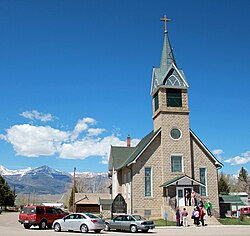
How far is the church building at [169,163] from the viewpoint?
130ft

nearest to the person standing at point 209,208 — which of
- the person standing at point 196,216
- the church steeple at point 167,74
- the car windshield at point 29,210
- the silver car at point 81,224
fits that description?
the person standing at point 196,216

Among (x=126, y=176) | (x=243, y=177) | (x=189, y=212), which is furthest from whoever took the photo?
(x=243, y=177)

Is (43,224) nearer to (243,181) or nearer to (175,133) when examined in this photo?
(175,133)

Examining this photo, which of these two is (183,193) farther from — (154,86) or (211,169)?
(154,86)

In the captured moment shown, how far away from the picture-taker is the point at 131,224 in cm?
2791

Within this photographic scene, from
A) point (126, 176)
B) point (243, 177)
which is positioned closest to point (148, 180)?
point (126, 176)

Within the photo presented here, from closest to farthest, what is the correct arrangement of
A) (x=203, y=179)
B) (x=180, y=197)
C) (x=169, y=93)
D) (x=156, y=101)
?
(x=180, y=197), (x=203, y=179), (x=169, y=93), (x=156, y=101)

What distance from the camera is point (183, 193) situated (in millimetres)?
39344

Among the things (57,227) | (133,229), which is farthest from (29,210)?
(133,229)

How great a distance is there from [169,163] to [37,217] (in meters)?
16.8

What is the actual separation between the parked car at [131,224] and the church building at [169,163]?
10495 mm

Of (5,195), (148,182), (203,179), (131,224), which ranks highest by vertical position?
(203,179)

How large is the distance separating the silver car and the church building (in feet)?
43.9

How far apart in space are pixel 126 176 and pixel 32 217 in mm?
17465
